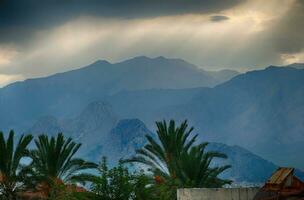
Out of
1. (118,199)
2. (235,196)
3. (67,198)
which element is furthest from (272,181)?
(67,198)

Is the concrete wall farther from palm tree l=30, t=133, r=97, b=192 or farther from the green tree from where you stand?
palm tree l=30, t=133, r=97, b=192

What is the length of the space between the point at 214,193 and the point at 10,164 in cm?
1488

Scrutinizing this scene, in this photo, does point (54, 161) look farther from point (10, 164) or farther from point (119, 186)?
point (119, 186)

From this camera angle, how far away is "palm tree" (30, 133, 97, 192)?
43.6 m

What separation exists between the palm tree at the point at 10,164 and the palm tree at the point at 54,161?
1772 millimetres

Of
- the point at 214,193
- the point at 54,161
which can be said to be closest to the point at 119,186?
the point at 214,193

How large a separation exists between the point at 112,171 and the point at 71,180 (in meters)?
12.6

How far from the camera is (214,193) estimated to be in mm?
31844

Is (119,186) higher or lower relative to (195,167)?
lower

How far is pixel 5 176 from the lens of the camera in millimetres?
41406

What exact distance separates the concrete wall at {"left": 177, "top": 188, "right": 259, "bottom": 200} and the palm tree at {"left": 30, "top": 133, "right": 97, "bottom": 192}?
40.7ft

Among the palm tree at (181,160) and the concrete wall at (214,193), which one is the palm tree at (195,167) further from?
the concrete wall at (214,193)

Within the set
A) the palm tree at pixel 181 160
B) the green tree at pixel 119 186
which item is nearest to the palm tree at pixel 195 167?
the palm tree at pixel 181 160

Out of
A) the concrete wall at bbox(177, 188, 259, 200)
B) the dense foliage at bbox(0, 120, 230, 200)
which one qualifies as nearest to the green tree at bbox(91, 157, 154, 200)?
the concrete wall at bbox(177, 188, 259, 200)
